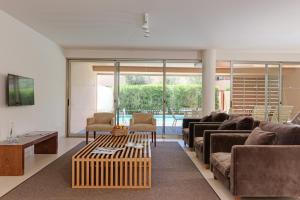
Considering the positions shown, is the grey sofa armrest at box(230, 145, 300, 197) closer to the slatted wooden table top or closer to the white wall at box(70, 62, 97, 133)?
the slatted wooden table top

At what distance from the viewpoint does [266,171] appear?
3193 millimetres

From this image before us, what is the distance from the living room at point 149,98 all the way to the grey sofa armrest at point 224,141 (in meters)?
0.01

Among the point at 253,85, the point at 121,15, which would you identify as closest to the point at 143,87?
the point at 253,85

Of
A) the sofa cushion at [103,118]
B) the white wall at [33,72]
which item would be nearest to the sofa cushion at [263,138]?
the white wall at [33,72]

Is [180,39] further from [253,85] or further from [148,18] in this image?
[253,85]

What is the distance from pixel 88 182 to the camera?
376cm

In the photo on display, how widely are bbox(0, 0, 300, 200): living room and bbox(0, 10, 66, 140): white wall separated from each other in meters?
0.03

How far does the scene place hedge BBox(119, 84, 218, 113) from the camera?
341 inches

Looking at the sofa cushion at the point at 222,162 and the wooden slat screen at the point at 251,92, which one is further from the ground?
the wooden slat screen at the point at 251,92

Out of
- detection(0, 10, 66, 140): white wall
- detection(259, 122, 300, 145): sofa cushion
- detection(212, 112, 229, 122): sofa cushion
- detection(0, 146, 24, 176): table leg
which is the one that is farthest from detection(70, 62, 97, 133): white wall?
detection(259, 122, 300, 145): sofa cushion

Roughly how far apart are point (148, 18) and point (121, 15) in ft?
1.55

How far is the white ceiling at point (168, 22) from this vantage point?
4484 millimetres

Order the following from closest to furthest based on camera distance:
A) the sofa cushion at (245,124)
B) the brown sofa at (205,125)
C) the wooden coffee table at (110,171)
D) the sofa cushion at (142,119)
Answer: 1. the wooden coffee table at (110,171)
2. the sofa cushion at (245,124)
3. the brown sofa at (205,125)
4. the sofa cushion at (142,119)

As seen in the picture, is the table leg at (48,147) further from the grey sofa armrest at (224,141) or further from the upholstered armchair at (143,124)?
the grey sofa armrest at (224,141)
